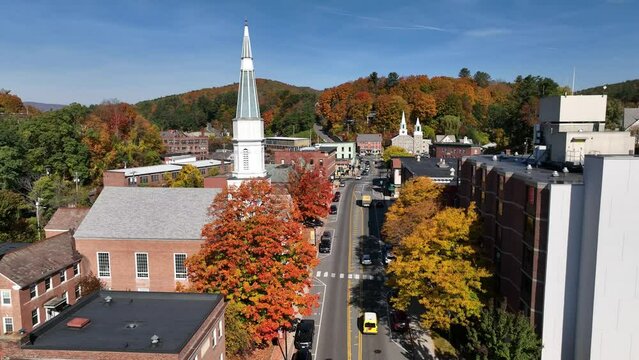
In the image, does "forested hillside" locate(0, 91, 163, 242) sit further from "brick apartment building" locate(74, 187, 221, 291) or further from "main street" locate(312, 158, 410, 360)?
"main street" locate(312, 158, 410, 360)

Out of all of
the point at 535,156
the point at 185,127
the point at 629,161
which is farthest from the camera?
the point at 185,127

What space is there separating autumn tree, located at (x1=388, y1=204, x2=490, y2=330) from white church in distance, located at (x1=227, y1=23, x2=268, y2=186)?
48.7 ft

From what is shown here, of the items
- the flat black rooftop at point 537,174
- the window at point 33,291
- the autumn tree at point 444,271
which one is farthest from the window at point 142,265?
the flat black rooftop at point 537,174

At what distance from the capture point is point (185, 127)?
592 feet

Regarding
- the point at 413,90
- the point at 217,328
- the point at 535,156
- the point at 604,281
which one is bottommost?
the point at 217,328

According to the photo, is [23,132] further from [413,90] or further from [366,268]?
[413,90]

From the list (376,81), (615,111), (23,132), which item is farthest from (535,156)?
(376,81)

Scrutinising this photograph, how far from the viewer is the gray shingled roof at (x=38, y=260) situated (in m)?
33.8

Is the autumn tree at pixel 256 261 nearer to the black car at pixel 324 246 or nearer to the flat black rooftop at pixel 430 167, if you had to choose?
the black car at pixel 324 246

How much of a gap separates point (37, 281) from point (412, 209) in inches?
1280

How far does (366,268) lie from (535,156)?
68.9 feet

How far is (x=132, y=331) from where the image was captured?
21.0 metres

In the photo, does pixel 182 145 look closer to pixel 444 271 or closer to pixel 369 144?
pixel 369 144

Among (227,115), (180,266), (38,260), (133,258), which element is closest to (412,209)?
(180,266)
